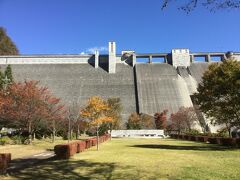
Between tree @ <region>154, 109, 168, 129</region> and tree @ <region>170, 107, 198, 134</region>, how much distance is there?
2.56 metres

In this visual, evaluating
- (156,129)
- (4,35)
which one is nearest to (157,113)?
(156,129)

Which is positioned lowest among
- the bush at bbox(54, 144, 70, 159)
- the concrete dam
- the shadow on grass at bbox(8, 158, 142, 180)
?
the shadow on grass at bbox(8, 158, 142, 180)

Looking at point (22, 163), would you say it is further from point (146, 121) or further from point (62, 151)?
point (146, 121)

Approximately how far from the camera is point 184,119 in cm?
7806

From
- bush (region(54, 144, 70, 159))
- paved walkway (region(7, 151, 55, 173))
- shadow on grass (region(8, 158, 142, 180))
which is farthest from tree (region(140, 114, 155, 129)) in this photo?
shadow on grass (region(8, 158, 142, 180))

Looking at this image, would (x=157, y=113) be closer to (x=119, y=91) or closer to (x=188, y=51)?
(x=119, y=91)

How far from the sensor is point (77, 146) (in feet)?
79.8

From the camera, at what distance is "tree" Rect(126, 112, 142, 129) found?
262ft

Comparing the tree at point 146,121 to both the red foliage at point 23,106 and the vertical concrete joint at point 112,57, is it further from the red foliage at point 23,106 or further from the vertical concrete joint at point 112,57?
the red foliage at point 23,106

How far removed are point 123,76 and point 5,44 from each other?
166 feet

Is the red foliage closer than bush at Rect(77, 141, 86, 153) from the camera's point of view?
No

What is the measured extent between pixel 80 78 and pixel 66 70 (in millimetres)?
7307

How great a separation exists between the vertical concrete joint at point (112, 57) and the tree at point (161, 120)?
2784 cm

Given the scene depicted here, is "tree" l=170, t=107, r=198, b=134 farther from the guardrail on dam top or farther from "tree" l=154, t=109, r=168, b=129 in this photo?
the guardrail on dam top
